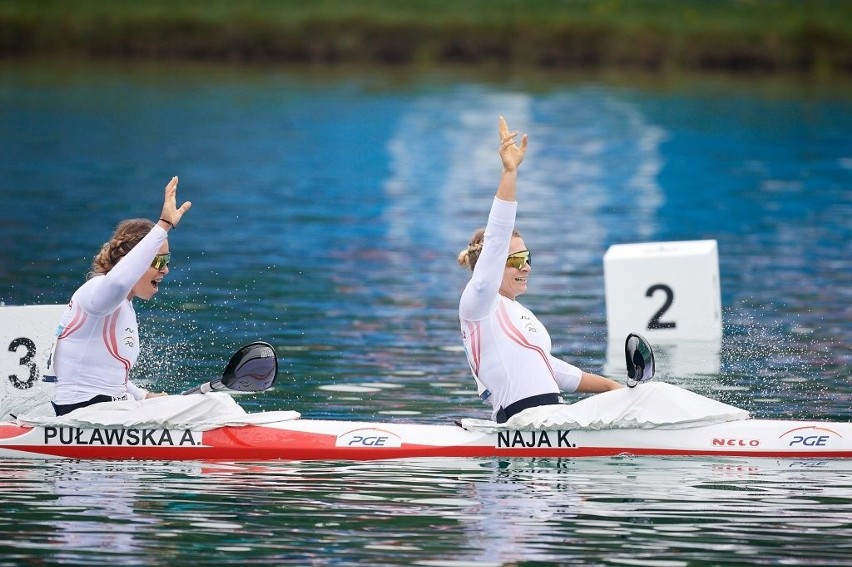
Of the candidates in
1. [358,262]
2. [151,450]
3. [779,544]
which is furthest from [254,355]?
[358,262]

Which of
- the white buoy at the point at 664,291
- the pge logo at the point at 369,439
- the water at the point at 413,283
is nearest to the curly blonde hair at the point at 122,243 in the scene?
the water at the point at 413,283

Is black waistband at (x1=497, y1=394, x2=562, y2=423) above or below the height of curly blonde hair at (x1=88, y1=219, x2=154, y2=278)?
below

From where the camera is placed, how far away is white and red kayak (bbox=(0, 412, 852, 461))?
34.7 ft

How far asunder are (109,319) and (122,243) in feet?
1.55

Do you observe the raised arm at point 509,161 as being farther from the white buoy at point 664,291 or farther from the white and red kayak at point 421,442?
the white buoy at point 664,291

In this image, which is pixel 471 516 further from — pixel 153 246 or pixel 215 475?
pixel 153 246

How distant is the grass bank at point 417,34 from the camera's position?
5075cm

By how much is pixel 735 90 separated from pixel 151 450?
3757cm

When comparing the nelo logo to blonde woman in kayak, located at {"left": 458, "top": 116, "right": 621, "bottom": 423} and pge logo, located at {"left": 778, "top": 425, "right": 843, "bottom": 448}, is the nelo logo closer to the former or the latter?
pge logo, located at {"left": 778, "top": 425, "right": 843, "bottom": 448}

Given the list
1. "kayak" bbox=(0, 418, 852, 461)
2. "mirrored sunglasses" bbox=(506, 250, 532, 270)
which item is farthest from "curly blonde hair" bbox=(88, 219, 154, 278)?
"mirrored sunglasses" bbox=(506, 250, 532, 270)

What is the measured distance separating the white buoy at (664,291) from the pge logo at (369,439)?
4.66 metres

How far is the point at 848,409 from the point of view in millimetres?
12547

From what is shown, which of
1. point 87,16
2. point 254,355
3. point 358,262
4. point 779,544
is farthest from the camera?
point 87,16

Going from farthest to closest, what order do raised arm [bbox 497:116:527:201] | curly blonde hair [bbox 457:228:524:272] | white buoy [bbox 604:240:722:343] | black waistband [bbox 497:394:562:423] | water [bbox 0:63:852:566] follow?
white buoy [bbox 604:240:722:343]
black waistband [bbox 497:394:562:423]
curly blonde hair [bbox 457:228:524:272]
raised arm [bbox 497:116:527:201]
water [bbox 0:63:852:566]
